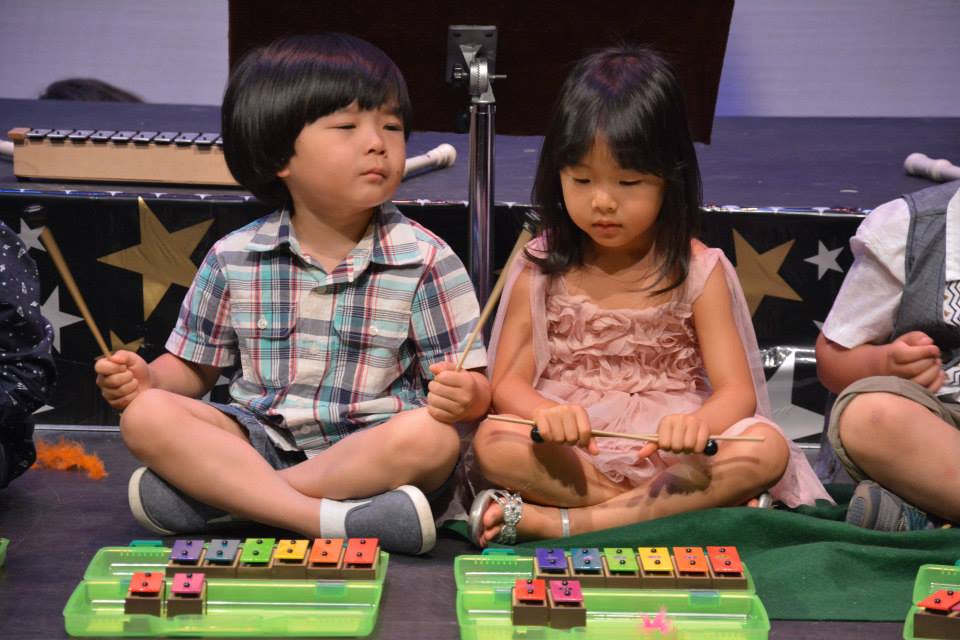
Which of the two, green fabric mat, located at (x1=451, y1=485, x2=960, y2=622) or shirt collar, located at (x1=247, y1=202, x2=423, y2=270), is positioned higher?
shirt collar, located at (x1=247, y1=202, x2=423, y2=270)

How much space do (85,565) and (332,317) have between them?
17.7 inches

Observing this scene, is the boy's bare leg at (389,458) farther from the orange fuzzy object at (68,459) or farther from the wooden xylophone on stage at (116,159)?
the wooden xylophone on stage at (116,159)

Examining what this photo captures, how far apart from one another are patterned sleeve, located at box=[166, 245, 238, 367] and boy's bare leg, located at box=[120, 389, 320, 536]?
0.49 feet

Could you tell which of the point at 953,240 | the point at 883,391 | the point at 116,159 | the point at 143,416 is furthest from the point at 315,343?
the point at 953,240

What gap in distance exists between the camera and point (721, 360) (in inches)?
66.0

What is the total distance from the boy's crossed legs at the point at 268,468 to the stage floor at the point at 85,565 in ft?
0.30

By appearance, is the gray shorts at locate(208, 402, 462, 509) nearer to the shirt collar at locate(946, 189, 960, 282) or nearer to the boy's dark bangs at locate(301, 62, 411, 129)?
the boy's dark bangs at locate(301, 62, 411, 129)

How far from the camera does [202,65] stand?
120 inches

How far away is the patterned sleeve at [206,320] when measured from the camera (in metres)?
1.71

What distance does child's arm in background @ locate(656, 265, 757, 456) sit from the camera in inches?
64.2

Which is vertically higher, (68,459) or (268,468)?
(268,468)

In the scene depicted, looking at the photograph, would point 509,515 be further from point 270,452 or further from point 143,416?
point 143,416

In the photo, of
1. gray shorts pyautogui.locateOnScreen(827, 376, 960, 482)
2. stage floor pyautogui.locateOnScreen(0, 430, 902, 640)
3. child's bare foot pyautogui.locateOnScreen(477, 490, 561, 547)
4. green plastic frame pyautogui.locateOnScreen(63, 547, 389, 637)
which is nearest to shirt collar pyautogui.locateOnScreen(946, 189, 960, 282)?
gray shorts pyautogui.locateOnScreen(827, 376, 960, 482)

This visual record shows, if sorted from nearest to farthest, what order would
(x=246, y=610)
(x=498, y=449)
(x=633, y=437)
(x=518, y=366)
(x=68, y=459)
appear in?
(x=246, y=610), (x=633, y=437), (x=498, y=449), (x=518, y=366), (x=68, y=459)
